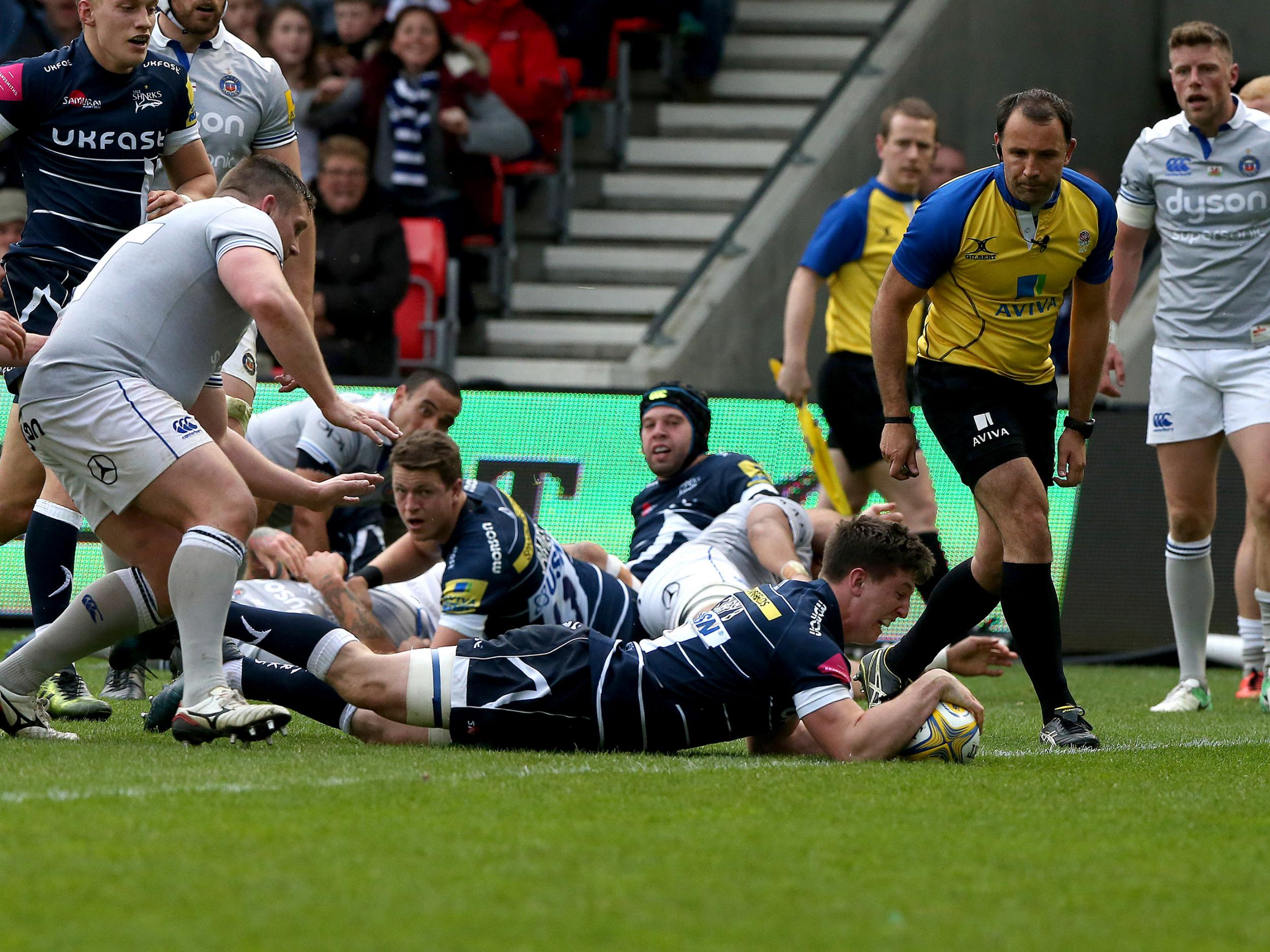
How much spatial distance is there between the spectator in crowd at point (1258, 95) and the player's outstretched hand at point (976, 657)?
2.97 m

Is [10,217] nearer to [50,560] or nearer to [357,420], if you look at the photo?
[50,560]

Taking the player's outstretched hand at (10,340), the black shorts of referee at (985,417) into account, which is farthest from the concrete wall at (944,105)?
the player's outstretched hand at (10,340)

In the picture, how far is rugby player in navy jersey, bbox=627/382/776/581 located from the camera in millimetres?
7516

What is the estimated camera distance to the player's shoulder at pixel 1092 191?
556 cm

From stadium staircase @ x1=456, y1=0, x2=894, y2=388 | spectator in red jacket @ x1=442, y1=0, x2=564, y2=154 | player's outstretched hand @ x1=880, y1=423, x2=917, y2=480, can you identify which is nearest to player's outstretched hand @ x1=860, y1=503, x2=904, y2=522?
player's outstretched hand @ x1=880, y1=423, x2=917, y2=480

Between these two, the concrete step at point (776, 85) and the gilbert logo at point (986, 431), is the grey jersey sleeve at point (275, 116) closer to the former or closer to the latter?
the gilbert logo at point (986, 431)

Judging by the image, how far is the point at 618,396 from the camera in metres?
10.0

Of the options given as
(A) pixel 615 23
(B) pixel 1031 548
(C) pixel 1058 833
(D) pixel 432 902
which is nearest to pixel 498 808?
(D) pixel 432 902

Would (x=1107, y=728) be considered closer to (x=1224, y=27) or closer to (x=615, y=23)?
(x=615, y=23)

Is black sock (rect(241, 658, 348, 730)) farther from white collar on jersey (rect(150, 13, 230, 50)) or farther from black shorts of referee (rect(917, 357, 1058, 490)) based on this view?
white collar on jersey (rect(150, 13, 230, 50))

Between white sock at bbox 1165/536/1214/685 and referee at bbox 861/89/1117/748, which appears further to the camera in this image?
white sock at bbox 1165/536/1214/685

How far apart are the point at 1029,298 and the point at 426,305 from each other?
7.75 meters

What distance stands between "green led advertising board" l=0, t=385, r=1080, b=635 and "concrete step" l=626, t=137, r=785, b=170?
5.21m

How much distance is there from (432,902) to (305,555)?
5180mm
